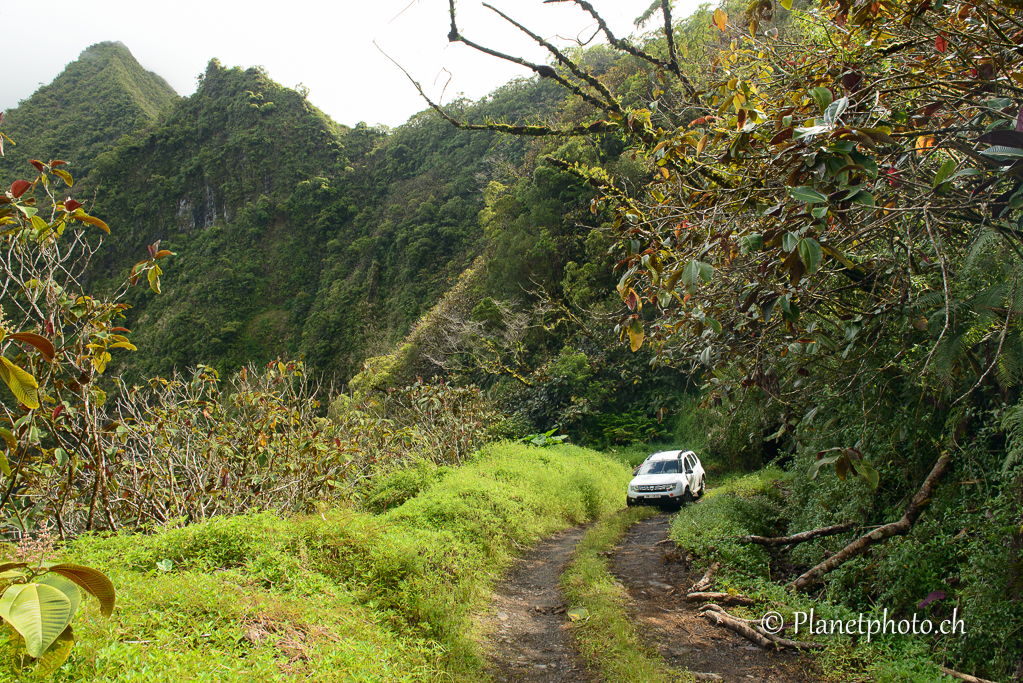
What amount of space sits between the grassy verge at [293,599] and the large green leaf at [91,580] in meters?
2.43

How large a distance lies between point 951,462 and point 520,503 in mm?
6172

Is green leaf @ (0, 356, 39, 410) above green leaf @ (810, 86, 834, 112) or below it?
below

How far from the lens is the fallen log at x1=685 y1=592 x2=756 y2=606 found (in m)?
5.67

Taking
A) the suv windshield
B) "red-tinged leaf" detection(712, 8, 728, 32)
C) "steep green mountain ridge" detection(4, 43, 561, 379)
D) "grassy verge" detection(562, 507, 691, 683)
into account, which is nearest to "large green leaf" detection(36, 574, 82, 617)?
"red-tinged leaf" detection(712, 8, 728, 32)

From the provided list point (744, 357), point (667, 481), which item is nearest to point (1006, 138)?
point (744, 357)

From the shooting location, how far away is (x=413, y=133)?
5959 centimetres

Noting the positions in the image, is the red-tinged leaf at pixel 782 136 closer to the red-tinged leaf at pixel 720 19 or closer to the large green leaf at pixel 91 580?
the red-tinged leaf at pixel 720 19

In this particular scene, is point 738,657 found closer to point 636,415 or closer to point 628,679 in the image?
point 628,679

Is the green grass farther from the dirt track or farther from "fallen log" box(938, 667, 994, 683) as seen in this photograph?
"fallen log" box(938, 667, 994, 683)

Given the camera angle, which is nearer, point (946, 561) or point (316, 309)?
point (946, 561)

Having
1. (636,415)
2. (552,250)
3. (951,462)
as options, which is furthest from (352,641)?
(552,250)

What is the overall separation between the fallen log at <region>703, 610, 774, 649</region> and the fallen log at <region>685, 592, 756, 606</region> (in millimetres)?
359

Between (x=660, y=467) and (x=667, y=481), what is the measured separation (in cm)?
69

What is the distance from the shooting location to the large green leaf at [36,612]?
85 cm
